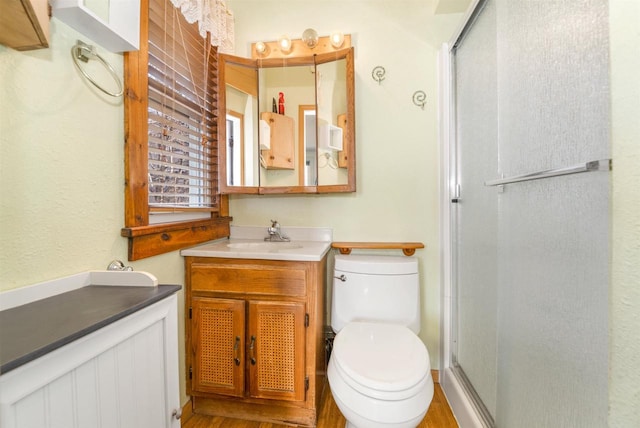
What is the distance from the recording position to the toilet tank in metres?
1.42

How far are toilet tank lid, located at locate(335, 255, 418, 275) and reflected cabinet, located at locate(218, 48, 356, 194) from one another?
44cm

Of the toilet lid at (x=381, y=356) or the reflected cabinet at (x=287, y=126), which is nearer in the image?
the toilet lid at (x=381, y=356)

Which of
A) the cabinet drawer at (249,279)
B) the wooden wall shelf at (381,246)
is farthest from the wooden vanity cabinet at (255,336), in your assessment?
the wooden wall shelf at (381,246)

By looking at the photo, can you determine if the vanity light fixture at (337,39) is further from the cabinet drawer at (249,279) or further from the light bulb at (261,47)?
the cabinet drawer at (249,279)

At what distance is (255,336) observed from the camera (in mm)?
1324

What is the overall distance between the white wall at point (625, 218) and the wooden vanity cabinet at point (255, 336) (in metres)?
0.97

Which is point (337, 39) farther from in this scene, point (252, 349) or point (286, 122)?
point (252, 349)

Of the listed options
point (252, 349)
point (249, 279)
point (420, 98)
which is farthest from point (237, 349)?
point (420, 98)

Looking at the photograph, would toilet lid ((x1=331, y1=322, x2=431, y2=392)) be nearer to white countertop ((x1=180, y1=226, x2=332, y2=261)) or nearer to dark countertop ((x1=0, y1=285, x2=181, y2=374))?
white countertop ((x1=180, y1=226, x2=332, y2=261))

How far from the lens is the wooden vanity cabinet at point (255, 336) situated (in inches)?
51.2

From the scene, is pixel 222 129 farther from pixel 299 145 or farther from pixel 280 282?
pixel 280 282

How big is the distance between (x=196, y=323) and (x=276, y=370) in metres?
0.47

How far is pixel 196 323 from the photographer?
1.37 m

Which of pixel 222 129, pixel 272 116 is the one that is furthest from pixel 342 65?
pixel 222 129
